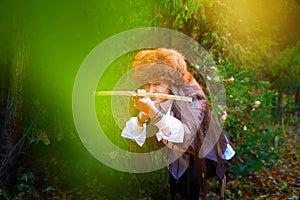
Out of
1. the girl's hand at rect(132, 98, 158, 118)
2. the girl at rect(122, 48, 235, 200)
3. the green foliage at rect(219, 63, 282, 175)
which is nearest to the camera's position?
the girl's hand at rect(132, 98, 158, 118)

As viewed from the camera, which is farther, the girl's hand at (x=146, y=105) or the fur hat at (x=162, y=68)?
the fur hat at (x=162, y=68)

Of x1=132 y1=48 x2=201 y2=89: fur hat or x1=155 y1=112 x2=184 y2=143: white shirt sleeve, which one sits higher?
x1=132 y1=48 x2=201 y2=89: fur hat

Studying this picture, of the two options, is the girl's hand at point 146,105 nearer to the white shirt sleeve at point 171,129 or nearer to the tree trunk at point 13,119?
the white shirt sleeve at point 171,129

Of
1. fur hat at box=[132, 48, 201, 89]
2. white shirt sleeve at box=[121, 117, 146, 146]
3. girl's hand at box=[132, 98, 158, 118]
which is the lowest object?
white shirt sleeve at box=[121, 117, 146, 146]

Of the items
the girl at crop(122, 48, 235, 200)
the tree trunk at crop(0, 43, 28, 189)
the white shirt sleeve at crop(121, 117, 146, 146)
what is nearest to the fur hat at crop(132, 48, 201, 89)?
the girl at crop(122, 48, 235, 200)

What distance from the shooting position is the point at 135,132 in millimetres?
2518

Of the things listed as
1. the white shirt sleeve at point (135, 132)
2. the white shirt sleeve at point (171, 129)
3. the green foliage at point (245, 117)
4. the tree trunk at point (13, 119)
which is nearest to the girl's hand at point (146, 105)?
the white shirt sleeve at point (171, 129)

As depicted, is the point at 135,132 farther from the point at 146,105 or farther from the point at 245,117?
the point at 245,117

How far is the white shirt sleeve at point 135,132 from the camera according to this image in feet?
8.16

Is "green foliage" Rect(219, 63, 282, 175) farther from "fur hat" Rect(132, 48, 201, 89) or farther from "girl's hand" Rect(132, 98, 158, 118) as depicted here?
"girl's hand" Rect(132, 98, 158, 118)

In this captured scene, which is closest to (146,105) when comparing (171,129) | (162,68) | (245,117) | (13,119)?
(171,129)

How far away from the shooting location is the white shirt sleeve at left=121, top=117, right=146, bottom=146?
2.49 metres

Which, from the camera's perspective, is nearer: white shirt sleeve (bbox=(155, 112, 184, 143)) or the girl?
white shirt sleeve (bbox=(155, 112, 184, 143))

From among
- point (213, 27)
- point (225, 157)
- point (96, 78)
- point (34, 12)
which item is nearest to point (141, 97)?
point (225, 157)
